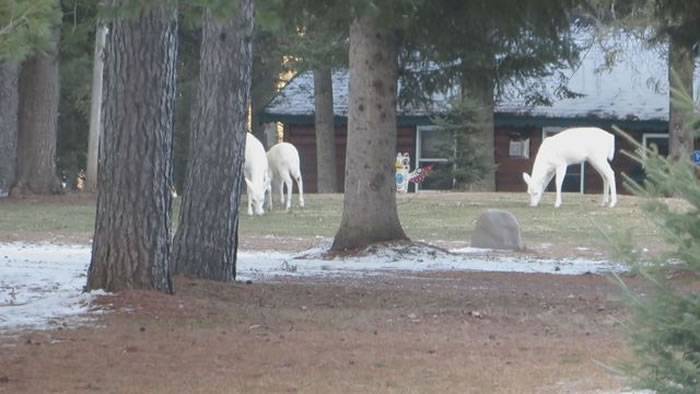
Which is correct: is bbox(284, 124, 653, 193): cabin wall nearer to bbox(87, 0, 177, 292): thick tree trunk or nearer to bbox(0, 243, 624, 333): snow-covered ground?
bbox(0, 243, 624, 333): snow-covered ground

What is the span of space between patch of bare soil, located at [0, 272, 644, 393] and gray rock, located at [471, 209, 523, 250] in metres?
7.60

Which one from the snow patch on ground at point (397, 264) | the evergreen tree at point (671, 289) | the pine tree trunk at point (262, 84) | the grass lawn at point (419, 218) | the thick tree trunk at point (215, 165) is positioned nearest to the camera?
the evergreen tree at point (671, 289)

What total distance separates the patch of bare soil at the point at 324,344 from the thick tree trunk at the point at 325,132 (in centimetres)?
2753

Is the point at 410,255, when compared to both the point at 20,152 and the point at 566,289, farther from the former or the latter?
the point at 20,152

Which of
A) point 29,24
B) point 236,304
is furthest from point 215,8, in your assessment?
point 236,304

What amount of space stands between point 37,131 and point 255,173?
765cm

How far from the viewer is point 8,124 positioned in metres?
37.2

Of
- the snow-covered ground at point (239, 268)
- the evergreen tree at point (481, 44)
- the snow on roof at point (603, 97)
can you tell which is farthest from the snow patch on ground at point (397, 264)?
the snow on roof at point (603, 97)

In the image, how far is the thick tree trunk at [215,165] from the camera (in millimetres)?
14469

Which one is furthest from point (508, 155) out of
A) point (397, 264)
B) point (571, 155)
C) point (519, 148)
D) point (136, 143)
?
point (136, 143)

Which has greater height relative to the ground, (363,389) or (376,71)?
(376,71)

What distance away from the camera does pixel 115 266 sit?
12.1 m

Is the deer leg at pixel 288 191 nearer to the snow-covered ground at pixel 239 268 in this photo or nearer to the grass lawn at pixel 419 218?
the grass lawn at pixel 419 218

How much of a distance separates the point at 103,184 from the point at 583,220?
60.0 ft
